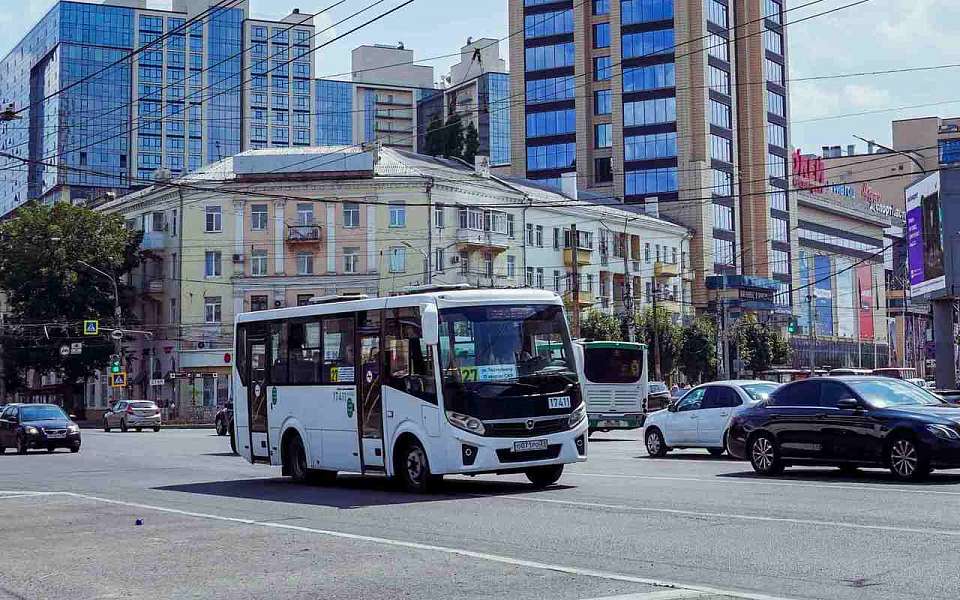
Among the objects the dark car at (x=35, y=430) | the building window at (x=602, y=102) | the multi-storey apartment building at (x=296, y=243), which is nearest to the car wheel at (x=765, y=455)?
the dark car at (x=35, y=430)

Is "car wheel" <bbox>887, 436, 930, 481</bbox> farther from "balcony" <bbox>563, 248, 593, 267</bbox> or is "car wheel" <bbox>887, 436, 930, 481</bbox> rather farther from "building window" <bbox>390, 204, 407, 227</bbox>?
"balcony" <bbox>563, 248, 593, 267</bbox>

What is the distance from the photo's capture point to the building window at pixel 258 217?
69.7 meters

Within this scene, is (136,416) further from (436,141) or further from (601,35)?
(601,35)

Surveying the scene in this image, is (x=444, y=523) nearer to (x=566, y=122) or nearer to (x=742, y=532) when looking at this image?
(x=742, y=532)

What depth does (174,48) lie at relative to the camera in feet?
413

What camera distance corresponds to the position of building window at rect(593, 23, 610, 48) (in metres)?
97.6

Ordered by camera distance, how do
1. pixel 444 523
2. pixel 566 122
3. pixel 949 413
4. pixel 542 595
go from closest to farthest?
pixel 542 595
pixel 444 523
pixel 949 413
pixel 566 122

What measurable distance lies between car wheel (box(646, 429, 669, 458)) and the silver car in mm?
36133

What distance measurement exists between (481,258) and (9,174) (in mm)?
84598

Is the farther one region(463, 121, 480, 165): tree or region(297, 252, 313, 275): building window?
region(463, 121, 480, 165): tree

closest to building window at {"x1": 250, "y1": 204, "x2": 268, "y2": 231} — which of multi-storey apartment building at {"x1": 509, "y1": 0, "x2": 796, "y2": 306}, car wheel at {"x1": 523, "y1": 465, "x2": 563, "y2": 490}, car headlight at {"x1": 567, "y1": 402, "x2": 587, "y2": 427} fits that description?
multi-storey apartment building at {"x1": 509, "y1": 0, "x2": 796, "y2": 306}

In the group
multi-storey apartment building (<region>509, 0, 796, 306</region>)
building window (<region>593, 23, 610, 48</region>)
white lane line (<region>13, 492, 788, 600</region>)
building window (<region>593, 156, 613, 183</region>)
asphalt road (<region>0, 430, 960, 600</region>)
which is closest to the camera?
white lane line (<region>13, 492, 788, 600</region>)

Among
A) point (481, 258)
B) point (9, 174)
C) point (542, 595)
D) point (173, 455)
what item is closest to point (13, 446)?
point (173, 455)

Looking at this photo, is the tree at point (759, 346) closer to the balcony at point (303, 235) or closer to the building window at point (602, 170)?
the building window at point (602, 170)
